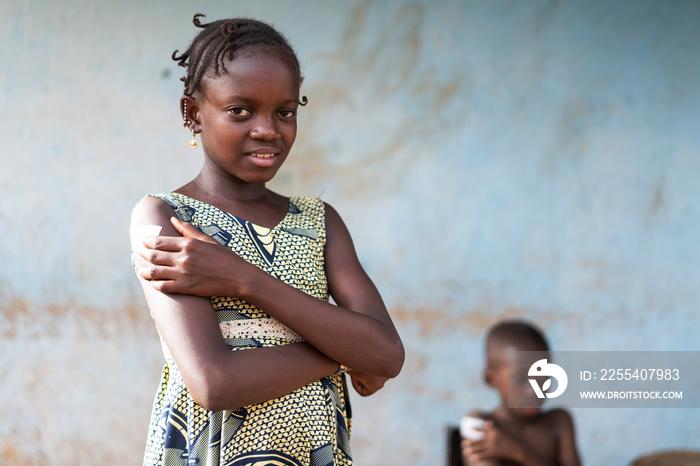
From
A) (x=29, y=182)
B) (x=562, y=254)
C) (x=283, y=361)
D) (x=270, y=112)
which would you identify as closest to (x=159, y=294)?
(x=283, y=361)

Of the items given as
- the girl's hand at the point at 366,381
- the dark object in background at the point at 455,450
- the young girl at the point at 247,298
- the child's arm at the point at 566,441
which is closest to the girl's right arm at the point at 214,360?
the young girl at the point at 247,298

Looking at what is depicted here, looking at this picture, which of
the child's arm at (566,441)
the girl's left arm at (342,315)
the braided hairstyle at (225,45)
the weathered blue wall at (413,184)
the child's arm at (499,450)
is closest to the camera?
the girl's left arm at (342,315)

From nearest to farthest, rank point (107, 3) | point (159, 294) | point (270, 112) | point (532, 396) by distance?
point (159, 294)
point (270, 112)
point (532, 396)
point (107, 3)

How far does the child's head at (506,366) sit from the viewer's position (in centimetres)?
278

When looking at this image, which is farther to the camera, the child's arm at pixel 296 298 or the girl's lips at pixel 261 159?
the girl's lips at pixel 261 159

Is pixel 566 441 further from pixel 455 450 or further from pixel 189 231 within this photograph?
pixel 189 231

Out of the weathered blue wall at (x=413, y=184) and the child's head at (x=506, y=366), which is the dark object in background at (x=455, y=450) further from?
the weathered blue wall at (x=413, y=184)

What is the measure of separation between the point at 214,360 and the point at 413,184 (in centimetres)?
228

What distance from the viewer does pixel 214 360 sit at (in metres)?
1.47

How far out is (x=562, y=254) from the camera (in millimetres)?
3641

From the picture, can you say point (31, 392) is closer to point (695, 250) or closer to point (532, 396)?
point (532, 396)

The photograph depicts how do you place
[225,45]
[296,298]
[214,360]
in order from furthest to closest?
1. [225,45]
2. [296,298]
3. [214,360]

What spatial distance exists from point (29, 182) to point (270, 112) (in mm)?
2251

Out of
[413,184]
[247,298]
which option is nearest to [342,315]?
[247,298]
